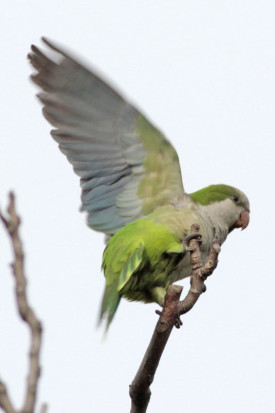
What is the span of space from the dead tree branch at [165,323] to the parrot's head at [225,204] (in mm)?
1891

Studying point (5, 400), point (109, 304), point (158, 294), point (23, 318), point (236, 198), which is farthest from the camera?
point (236, 198)

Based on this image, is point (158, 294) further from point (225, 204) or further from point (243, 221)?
point (243, 221)

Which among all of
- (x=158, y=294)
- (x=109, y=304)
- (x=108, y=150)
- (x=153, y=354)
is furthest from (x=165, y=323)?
(x=108, y=150)

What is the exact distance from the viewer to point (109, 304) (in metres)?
4.41

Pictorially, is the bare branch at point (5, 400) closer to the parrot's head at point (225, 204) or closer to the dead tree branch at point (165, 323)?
the dead tree branch at point (165, 323)

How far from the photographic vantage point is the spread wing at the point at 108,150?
18.0 ft

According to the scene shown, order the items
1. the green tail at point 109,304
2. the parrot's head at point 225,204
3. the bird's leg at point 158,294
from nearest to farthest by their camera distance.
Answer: the green tail at point 109,304, the bird's leg at point 158,294, the parrot's head at point 225,204

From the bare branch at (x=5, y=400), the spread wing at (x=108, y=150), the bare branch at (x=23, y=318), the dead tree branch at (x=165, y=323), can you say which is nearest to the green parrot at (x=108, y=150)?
the spread wing at (x=108, y=150)

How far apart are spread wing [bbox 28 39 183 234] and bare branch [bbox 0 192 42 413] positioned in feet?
12.2

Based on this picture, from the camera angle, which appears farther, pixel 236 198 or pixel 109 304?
pixel 236 198

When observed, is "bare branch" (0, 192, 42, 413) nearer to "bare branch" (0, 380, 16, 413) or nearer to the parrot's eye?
"bare branch" (0, 380, 16, 413)

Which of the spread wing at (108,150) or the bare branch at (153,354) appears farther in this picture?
the spread wing at (108,150)

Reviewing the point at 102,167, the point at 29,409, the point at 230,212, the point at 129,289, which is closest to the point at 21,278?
the point at 29,409

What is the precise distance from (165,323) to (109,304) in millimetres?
761
